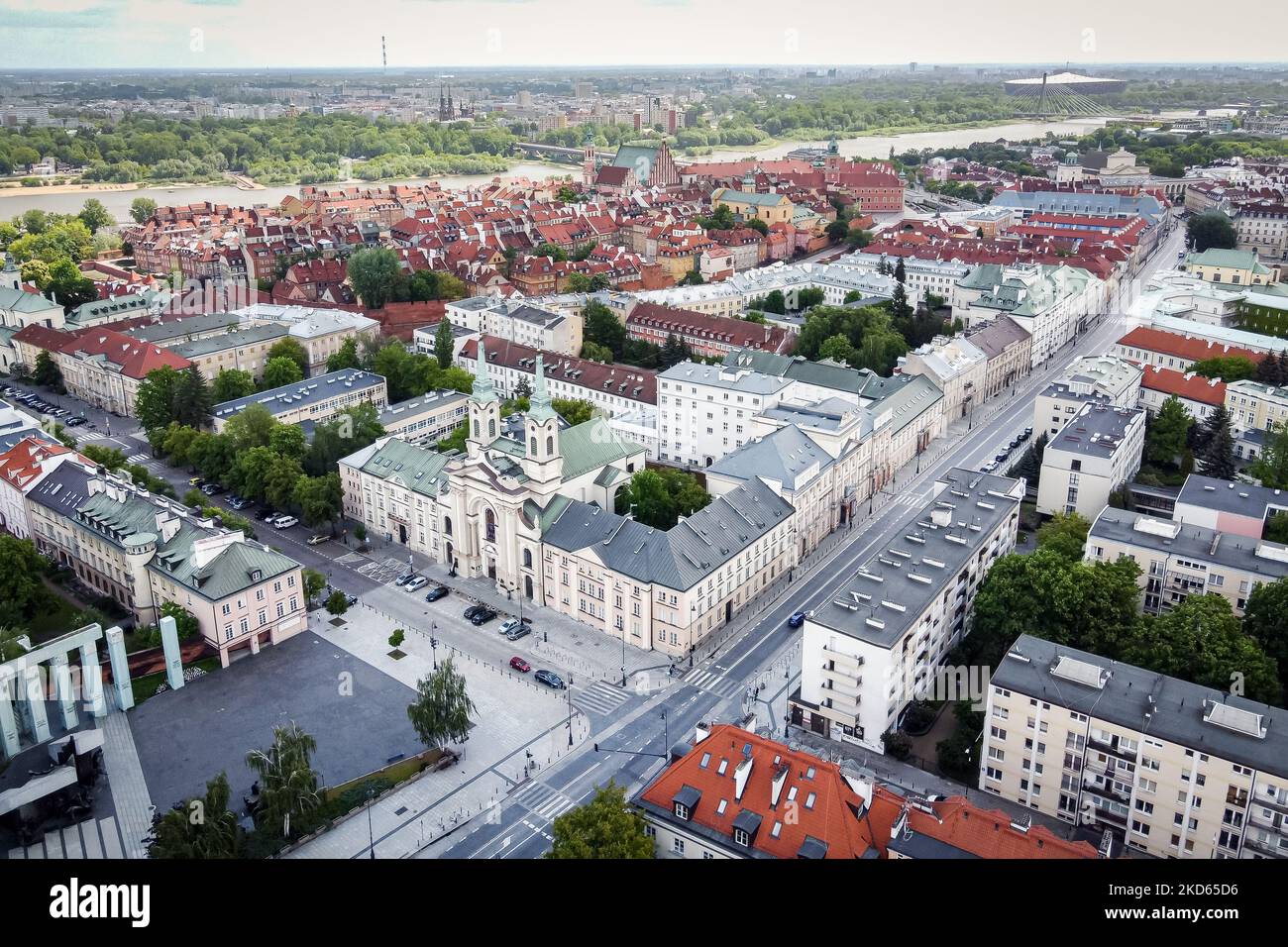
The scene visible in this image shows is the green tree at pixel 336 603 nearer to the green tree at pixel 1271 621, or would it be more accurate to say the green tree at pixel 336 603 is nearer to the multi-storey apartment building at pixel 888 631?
the multi-storey apartment building at pixel 888 631

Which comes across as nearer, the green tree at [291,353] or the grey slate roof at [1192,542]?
the grey slate roof at [1192,542]

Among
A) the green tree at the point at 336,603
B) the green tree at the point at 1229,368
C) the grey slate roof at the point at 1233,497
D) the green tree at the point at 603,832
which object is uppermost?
the green tree at the point at 1229,368

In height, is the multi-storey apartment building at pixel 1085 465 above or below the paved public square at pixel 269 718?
above

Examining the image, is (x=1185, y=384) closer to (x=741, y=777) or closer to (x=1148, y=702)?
(x=1148, y=702)

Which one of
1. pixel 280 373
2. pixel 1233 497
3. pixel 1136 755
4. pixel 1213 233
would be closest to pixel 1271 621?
pixel 1233 497

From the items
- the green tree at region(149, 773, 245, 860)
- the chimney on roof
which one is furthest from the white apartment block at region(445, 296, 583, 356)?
the chimney on roof

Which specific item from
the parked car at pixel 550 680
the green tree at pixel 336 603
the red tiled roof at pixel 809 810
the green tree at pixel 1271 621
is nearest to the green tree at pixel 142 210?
the green tree at pixel 336 603

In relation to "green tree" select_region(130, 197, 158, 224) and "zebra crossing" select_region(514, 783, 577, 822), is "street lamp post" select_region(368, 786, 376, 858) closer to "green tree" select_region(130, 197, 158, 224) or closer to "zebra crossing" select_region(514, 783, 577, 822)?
"zebra crossing" select_region(514, 783, 577, 822)
